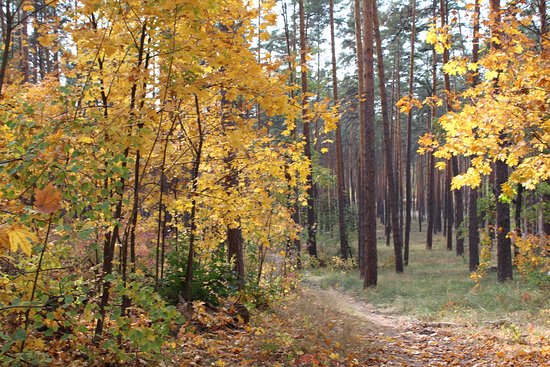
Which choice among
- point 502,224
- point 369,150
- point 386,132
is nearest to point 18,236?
point 369,150

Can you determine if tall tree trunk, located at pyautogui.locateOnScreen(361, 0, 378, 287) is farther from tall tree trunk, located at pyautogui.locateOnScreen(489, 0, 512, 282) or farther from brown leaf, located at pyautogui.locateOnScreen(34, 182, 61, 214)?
brown leaf, located at pyautogui.locateOnScreen(34, 182, 61, 214)

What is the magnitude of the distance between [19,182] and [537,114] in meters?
6.00

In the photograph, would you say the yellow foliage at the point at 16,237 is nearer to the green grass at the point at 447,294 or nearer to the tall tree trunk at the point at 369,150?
the green grass at the point at 447,294

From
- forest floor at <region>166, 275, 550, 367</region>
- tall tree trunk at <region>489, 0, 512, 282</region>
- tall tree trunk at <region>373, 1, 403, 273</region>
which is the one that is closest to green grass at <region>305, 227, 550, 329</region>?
tall tree trunk at <region>489, 0, 512, 282</region>

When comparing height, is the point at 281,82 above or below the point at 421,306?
above

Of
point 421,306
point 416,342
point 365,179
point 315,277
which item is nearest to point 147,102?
point 416,342

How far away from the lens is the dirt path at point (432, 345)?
6836 mm

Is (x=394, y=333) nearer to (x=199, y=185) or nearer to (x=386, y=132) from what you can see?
(x=199, y=185)

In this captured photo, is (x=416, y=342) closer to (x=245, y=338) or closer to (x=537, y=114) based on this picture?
(x=245, y=338)

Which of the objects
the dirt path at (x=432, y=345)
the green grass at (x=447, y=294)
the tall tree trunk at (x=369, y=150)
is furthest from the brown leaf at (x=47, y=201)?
the tall tree trunk at (x=369, y=150)

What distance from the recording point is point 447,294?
43.4 feet

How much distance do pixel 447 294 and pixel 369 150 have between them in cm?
475

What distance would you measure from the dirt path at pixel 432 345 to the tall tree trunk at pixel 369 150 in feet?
13.5

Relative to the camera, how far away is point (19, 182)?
121 inches
